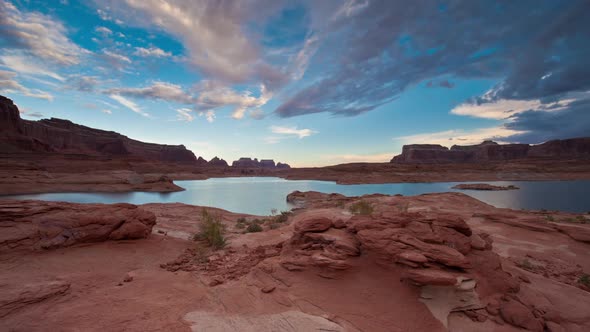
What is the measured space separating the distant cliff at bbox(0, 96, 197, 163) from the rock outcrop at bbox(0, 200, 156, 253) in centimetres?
6477

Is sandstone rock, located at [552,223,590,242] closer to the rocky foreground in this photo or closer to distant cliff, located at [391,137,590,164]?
the rocky foreground

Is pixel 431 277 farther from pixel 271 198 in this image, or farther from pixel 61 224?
pixel 271 198

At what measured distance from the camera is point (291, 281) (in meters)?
5.86

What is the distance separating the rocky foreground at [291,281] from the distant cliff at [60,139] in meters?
66.8

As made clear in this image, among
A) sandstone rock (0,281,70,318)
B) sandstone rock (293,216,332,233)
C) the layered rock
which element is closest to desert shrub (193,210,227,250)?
sandstone rock (293,216,332,233)

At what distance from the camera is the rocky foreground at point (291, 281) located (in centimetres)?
455

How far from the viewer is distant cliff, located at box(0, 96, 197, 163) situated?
56.8m

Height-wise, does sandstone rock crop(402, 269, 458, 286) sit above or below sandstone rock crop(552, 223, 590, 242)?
above

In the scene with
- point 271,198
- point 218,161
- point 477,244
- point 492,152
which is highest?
point 492,152

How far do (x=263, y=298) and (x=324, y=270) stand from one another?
1544 mm

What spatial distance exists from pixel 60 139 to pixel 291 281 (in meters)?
118

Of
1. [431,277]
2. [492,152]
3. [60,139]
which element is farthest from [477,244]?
[492,152]

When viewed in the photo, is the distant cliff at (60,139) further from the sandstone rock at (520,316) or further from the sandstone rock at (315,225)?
the sandstone rock at (520,316)

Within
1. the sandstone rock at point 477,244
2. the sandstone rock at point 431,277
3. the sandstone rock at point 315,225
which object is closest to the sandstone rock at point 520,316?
the sandstone rock at point 431,277
